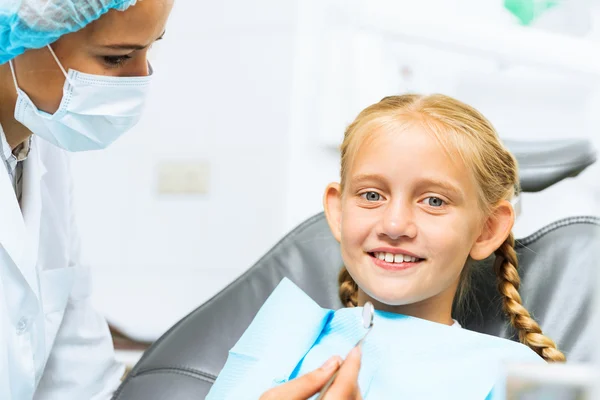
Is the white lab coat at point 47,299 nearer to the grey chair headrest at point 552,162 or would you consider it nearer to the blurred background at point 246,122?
the blurred background at point 246,122

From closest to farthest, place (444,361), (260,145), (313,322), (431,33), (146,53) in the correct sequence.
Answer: (444,361), (313,322), (146,53), (431,33), (260,145)

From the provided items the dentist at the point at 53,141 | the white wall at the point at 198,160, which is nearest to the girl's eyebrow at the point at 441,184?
the dentist at the point at 53,141

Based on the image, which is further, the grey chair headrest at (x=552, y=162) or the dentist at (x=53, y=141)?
the grey chair headrest at (x=552, y=162)

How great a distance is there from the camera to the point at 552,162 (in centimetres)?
132

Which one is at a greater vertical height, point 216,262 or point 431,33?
point 431,33

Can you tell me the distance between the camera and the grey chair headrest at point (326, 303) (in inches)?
46.5

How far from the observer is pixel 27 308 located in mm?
1255

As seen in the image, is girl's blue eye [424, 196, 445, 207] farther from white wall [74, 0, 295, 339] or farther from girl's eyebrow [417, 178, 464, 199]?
white wall [74, 0, 295, 339]

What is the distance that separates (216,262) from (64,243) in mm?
930

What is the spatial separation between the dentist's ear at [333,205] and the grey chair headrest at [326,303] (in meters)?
0.13

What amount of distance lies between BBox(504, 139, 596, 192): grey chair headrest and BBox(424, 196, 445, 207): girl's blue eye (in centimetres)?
31

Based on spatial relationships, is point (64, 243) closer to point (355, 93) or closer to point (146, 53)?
point (146, 53)

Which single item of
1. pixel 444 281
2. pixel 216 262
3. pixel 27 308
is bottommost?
pixel 216 262

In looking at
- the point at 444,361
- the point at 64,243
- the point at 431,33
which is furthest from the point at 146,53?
the point at 431,33
